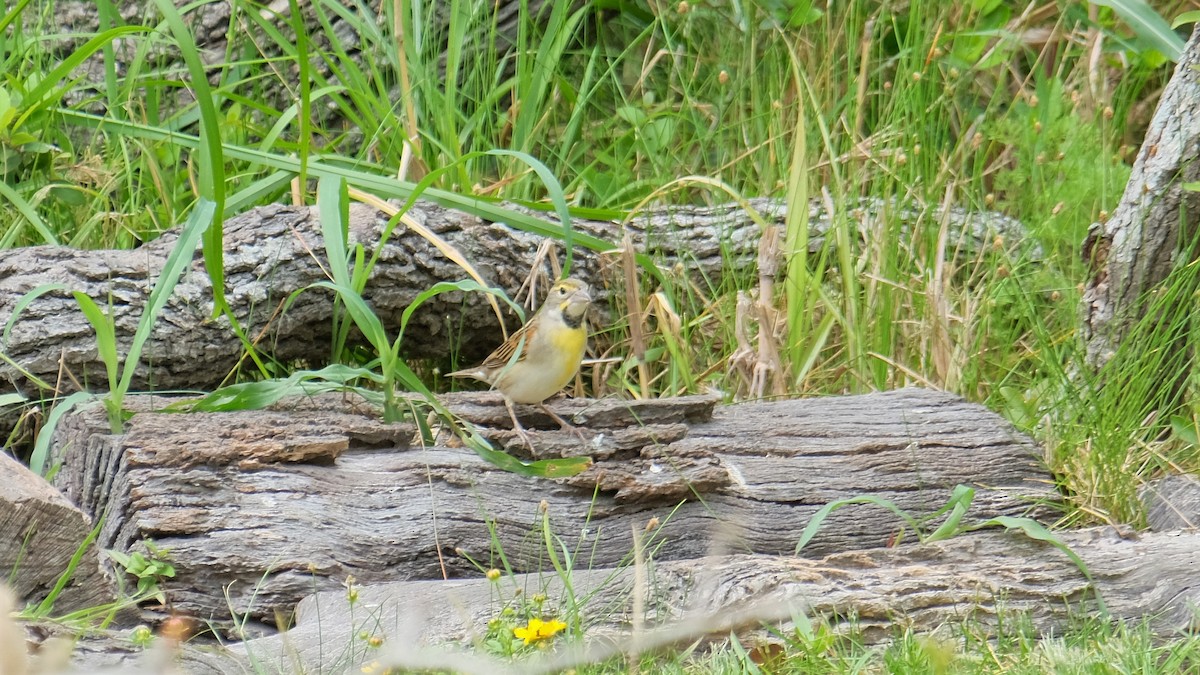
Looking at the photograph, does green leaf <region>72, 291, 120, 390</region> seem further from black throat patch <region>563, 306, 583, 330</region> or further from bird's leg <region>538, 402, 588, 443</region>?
black throat patch <region>563, 306, 583, 330</region>

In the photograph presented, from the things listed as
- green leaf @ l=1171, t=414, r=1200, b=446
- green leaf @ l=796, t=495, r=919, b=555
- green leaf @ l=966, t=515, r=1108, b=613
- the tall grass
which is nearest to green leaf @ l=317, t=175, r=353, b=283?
the tall grass

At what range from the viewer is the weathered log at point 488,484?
11.6 ft

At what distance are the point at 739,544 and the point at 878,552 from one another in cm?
52

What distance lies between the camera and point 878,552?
361 cm

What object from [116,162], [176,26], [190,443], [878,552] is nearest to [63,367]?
[190,443]

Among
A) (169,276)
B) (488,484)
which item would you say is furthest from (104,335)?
(488,484)

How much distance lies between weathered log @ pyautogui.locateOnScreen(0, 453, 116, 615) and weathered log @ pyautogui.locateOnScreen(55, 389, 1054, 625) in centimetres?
22

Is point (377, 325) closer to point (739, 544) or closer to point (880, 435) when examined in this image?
point (739, 544)

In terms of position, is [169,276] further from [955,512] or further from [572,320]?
[955,512]

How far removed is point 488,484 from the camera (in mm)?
3994

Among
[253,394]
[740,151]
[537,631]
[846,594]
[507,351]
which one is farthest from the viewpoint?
[740,151]

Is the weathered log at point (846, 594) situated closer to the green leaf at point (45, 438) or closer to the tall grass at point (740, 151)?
the tall grass at point (740, 151)

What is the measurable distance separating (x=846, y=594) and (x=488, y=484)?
3.90ft

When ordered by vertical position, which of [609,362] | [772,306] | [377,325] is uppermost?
[377,325]
